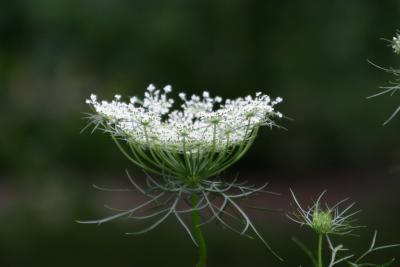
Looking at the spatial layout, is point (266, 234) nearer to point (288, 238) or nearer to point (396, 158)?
point (288, 238)

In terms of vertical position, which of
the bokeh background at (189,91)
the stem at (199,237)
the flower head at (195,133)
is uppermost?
the bokeh background at (189,91)

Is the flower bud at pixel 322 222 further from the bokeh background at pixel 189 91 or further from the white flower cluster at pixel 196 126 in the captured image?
the bokeh background at pixel 189 91

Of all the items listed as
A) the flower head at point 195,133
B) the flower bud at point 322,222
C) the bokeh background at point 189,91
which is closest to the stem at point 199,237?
the flower head at point 195,133

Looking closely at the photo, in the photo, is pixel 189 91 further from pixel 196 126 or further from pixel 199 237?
pixel 199 237

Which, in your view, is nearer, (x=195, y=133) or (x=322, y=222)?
(x=322, y=222)

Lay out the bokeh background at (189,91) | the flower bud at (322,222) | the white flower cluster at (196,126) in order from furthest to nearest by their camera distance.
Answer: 1. the bokeh background at (189,91)
2. the white flower cluster at (196,126)
3. the flower bud at (322,222)

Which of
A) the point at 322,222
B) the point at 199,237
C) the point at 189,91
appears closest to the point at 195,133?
the point at 199,237

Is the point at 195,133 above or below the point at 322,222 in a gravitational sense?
above

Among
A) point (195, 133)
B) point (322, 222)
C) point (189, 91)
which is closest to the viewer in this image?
point (322, 222)
